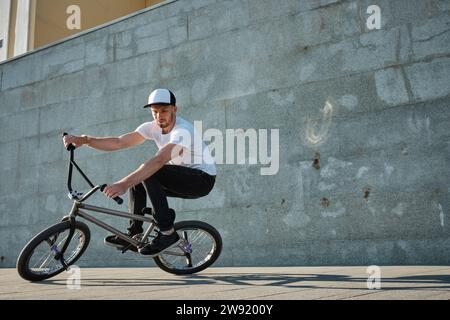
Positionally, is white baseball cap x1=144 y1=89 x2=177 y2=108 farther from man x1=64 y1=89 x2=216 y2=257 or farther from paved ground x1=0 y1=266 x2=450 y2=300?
paved ground x1=0 y1=266 x2=450 y2=300

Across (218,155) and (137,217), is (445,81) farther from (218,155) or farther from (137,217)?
(137,217)

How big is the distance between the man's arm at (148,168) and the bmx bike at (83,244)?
13 cm

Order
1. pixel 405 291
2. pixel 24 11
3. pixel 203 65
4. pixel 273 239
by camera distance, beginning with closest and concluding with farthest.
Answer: pixel 405 291 < pixel 273 239 < pixel 203 65 < pixel 24 11

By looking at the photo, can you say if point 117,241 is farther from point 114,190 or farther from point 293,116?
point 293,116

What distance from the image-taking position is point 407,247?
4824mm

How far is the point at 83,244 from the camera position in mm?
4223

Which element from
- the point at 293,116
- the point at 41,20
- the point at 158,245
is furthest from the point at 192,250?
the point at 41,20

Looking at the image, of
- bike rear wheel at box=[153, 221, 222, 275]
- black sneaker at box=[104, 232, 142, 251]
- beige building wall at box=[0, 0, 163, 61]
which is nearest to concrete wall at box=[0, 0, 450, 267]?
bike rear wheel at box=[153, 221, 222, 275]

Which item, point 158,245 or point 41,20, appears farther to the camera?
point 41,20

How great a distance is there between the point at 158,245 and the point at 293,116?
2.47 metres

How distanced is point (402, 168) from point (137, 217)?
9.00 ft

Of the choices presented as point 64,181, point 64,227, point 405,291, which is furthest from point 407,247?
point 64,181

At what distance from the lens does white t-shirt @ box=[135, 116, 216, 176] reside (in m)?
3.89

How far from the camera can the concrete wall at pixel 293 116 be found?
4.94 meters
